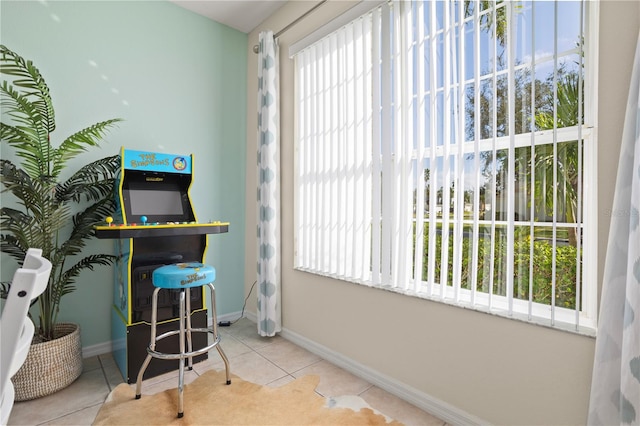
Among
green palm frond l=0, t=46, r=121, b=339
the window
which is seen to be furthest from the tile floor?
the window

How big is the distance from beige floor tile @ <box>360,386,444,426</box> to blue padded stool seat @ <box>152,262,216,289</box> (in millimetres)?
1224

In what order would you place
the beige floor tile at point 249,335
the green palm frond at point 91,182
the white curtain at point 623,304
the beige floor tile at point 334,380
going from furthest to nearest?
1. the beige floor tile at point 249,335
2. the green palm frond at point 91,182
3. the beige floor tile at point 334,380
4. the white curtain at point 623,304

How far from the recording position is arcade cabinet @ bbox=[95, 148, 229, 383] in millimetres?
2193

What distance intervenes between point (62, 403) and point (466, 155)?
2.74 meters

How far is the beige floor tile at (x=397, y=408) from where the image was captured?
6.06ft

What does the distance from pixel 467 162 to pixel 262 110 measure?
1.89 m

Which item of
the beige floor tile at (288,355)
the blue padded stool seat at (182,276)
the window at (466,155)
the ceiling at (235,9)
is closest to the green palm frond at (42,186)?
the blue padded stool seat at (182,276)

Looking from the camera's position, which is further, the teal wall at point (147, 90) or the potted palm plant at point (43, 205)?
the teal wall at point (147, 90)

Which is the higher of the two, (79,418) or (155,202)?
(155,202)

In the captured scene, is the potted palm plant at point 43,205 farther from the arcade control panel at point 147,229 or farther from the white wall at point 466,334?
the white wall at point 466,334

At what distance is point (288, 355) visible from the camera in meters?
2.64

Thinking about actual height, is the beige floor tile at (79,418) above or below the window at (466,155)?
below

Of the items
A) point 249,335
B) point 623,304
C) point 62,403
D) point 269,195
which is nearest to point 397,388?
point 623,304

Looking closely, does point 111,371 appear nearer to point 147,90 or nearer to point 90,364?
point 90,364
